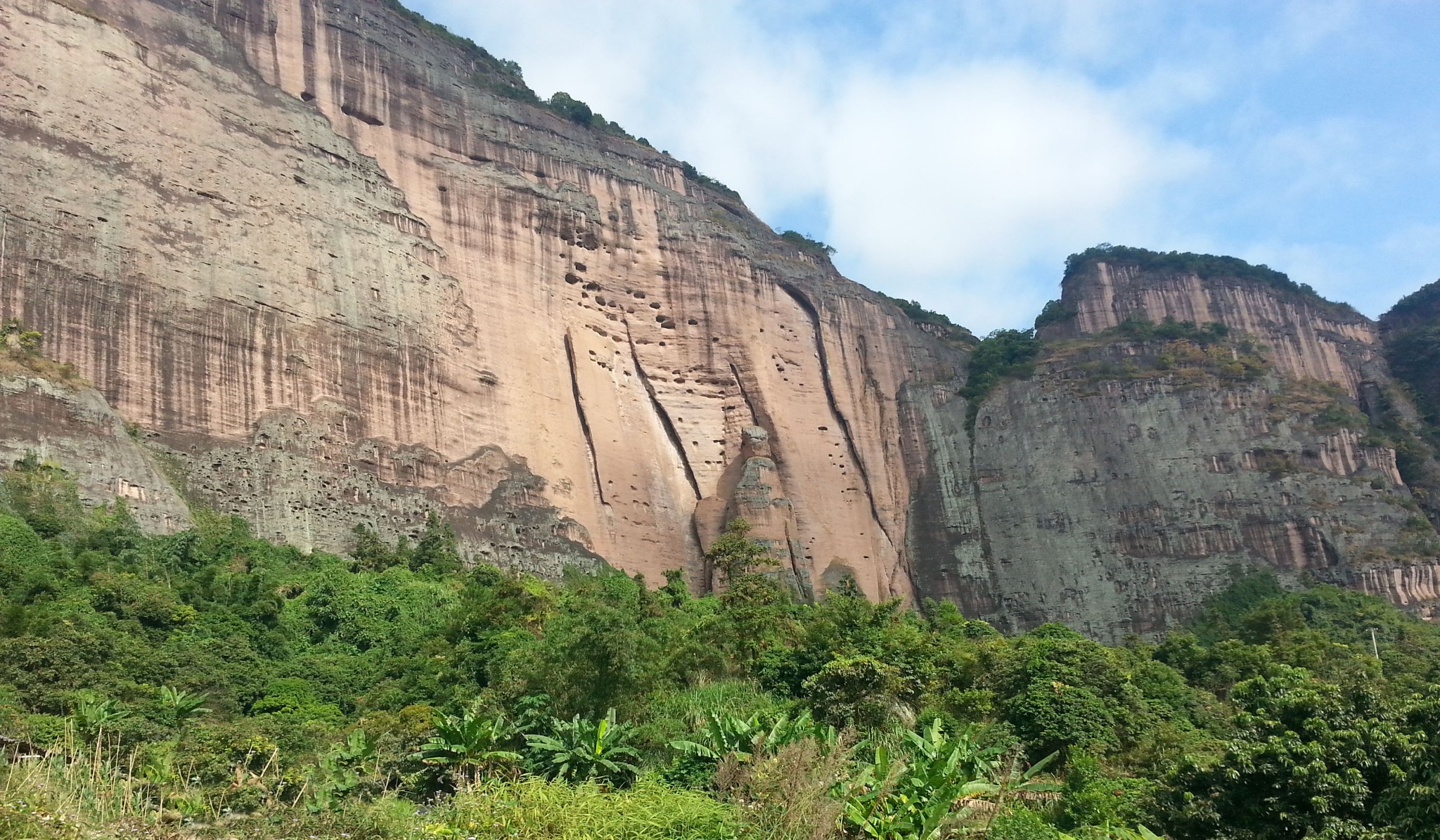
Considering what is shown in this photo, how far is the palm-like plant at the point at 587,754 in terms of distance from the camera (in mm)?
12477

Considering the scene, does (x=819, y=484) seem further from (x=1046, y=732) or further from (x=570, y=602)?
(x=1046, y=732)

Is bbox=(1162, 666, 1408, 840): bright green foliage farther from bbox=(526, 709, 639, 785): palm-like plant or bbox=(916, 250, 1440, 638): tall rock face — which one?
bbox=(916, 250, 1440, 638): tall rock face

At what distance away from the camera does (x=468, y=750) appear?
12875 millimetres

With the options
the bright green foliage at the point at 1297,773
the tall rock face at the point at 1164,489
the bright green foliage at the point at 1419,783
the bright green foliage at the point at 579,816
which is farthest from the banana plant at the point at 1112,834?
the tall rock face at the point at 1164,489

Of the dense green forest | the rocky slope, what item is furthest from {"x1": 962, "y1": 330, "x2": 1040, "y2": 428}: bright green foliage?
the dense green forest

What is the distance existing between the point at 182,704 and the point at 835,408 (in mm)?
27588

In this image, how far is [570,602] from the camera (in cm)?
2480

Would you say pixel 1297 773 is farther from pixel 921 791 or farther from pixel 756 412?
pixel 756 412

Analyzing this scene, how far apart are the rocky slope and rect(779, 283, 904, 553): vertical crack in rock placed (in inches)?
6.3

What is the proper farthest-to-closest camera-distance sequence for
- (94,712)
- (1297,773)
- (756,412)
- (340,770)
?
(756,412), (94,712), (340,770), (1297,773)

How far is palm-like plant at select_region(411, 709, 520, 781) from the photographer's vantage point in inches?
503

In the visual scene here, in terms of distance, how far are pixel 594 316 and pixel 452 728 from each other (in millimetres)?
25634

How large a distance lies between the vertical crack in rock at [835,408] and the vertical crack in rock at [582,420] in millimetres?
9661

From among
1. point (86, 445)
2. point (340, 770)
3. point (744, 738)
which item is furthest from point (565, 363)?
point (744, 738)
